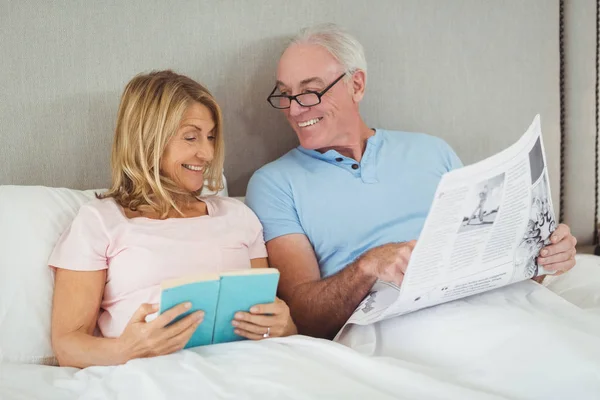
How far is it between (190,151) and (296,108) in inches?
15.9

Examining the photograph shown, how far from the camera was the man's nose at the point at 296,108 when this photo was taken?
1733mm

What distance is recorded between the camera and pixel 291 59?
174 cm

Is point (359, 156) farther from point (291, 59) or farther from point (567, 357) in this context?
point (567, 357)

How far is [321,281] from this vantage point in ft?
4.92

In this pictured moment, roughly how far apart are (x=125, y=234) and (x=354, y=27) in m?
1.12

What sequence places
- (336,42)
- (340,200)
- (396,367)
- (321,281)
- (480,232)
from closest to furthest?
1. (396,367)
2. (480,232)
3. (321,281)
4. (340,200)
5. (336,42)

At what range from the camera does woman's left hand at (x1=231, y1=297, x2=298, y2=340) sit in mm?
1201

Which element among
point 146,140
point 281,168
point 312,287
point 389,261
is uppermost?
point 146,140

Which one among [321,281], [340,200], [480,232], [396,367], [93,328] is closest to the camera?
[396,367]

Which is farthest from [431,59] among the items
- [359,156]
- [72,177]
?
[72,177]

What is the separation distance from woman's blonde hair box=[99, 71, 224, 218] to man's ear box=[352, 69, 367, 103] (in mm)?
572

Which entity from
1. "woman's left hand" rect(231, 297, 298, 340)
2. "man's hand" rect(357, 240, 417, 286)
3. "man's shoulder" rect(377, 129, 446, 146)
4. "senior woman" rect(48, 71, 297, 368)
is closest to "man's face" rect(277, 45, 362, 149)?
"man's shoulder" rect(377, 129, 446, 146)

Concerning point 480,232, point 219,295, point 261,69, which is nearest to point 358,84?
point 261,69

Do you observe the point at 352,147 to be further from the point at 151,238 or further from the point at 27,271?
the point at 27,271
